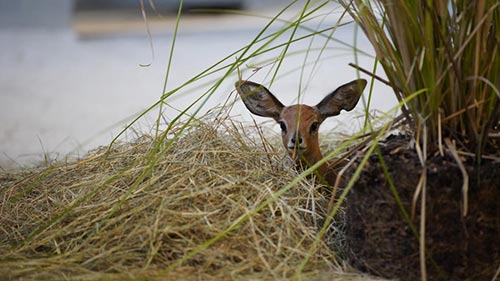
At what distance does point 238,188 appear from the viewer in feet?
6.97

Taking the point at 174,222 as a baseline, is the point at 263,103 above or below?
above

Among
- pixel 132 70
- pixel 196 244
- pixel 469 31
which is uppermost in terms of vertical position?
pixel 132 70

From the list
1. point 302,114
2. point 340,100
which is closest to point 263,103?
point 302,114

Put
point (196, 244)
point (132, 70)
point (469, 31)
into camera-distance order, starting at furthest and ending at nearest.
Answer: point (132, 70) → point (196, 244) → point (469, 31)

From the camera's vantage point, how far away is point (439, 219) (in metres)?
1.75

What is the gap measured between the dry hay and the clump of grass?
41cm

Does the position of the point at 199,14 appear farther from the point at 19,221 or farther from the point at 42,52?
the point at 19,221

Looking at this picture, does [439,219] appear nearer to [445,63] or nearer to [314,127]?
[445,63]

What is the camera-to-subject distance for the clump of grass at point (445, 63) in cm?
173

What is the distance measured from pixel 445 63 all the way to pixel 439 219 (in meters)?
0.35

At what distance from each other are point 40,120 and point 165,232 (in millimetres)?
2566

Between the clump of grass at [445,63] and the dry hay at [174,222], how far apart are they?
41 centimetres

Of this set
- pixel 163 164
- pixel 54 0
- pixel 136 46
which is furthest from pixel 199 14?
pixel 163 164

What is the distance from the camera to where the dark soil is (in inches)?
68.5
